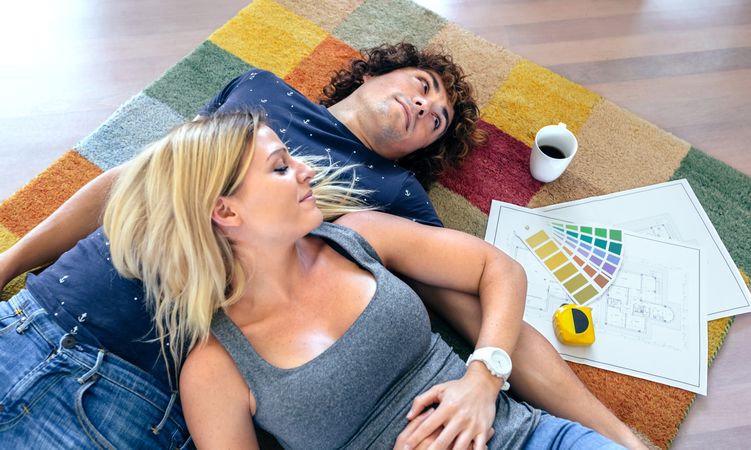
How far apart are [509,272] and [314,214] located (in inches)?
19.0

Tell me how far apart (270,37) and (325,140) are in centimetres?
74

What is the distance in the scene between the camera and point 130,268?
1084 mm

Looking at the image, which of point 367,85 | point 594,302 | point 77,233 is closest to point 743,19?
point 594,302

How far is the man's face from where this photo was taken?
1.50 metres

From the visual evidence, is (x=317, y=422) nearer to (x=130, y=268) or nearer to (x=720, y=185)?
(x=130, y=268)

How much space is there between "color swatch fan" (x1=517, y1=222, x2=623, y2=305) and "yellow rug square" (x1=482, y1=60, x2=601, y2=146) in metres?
0.35

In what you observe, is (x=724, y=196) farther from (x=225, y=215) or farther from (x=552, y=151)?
(x=225, y=215)

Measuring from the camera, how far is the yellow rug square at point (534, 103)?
6.10ft

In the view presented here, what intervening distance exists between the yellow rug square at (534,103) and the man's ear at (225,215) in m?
1.08

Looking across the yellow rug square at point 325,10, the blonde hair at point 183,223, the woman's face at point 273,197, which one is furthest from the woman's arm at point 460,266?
the yellow rug square at point 325,10

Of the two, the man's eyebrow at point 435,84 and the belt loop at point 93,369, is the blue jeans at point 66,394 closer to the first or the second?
the belt loop at point 93,369

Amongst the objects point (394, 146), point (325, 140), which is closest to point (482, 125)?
point (394, 146)

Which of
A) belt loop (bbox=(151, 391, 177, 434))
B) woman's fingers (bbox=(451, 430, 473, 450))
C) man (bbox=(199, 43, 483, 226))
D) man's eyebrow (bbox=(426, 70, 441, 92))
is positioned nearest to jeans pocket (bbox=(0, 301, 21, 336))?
belt loop (bbox=(151, 391, 177, 434))

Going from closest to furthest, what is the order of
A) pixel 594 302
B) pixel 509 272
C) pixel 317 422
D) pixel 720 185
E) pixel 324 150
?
pixel 317 422 < pixel 509 272 < pixel 324 150 < pixel 594 302 < pixel 720 185
